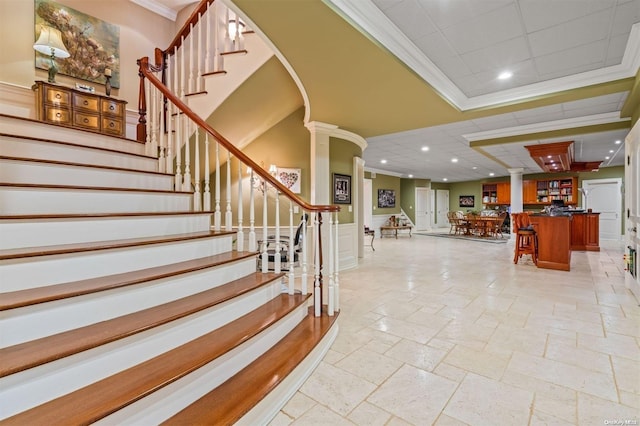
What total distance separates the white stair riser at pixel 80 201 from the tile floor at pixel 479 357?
1.99 metres

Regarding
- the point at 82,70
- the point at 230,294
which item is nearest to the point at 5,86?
the point at 82,70

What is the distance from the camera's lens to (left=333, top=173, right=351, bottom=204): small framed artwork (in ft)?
17.7

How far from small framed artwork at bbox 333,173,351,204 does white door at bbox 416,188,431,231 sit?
8971 mm

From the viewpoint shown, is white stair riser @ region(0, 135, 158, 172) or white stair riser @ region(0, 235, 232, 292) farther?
white stair riser @ region(0, 135, 158, 172)

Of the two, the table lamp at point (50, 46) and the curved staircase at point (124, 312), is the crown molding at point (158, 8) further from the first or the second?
the curved staircase at point (124, 312)

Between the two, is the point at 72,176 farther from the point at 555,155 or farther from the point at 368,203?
the point at 368,203

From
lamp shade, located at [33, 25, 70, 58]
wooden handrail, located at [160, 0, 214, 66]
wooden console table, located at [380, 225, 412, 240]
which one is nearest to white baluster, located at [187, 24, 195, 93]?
wooden handrail, located at [160, 0, 214, 66]

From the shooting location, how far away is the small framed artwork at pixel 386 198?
38.0 feet

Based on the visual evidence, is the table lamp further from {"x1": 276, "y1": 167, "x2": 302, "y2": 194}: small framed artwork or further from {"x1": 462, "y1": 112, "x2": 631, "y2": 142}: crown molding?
{"x1": 462, "y1": 112, "x2": 631, "y2": 142}: crown molding

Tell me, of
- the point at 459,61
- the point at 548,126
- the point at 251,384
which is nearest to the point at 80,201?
the point at 251,384

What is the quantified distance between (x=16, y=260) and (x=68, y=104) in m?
3.76

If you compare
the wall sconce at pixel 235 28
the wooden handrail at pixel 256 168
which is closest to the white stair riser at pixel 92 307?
the wooden handrail at pixel 256 168

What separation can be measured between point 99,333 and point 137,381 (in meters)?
0.30

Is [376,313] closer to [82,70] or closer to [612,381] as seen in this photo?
[612,381]
